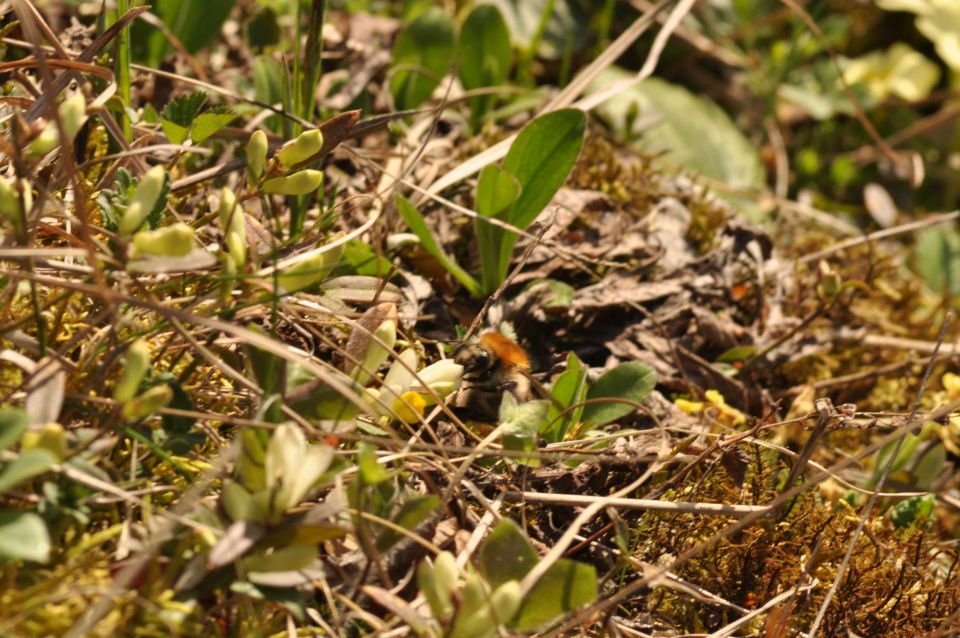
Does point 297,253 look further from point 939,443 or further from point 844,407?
point 939,443

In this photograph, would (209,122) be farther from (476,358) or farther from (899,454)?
(899,454)

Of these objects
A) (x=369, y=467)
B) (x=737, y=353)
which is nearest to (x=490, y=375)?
(x=369, y=467)

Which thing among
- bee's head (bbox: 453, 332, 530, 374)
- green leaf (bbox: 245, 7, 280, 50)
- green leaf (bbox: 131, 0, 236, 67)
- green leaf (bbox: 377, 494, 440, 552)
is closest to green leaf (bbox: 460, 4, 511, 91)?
green leaf (bbox: 245, 7, 280, 50)

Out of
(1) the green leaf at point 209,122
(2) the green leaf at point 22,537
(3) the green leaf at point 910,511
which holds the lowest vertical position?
(3) the green leaf at point 910,511

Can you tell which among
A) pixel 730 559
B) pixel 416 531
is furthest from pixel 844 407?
pixel 416 531

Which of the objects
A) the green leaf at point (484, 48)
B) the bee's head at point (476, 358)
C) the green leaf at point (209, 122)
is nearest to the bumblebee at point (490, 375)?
the bee's head at point (476, 358)

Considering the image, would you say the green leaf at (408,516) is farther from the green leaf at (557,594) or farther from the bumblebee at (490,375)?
the bumblebee at (490,375)

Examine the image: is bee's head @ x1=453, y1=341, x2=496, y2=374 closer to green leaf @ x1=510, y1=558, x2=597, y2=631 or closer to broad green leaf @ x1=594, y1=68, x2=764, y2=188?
green leaf @ x1=510, y1=558, x2=597, y2=631
